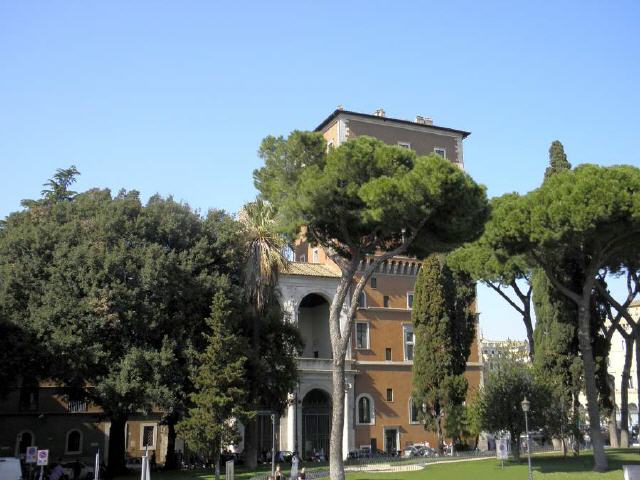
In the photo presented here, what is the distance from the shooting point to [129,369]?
2711 centimetres

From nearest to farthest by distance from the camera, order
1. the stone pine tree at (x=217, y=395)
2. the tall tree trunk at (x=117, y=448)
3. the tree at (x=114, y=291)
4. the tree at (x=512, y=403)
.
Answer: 1. the stone pine tree at (x=217, y=395)
2. the tree at (x=114, y=291)
3. the tall tree trunk at (x=117, y=448)
4. the tree at (x=512, y=403)

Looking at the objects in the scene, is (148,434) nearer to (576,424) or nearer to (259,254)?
(259,254)

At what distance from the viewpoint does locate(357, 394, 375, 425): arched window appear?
1757 inches

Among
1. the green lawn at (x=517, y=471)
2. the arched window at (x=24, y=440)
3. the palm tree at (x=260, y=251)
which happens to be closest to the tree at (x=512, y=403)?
the green lawn at (x=517, y=471)

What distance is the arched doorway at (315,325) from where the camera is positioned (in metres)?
48.0

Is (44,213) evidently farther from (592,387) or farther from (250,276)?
(592,387)

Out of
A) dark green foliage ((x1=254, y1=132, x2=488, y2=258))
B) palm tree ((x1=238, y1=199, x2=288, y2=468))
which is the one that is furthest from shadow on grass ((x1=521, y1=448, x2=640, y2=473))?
palm tree ((x1=238, y1=199, x2=288, y2=468))

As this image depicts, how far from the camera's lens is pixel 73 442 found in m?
43.4

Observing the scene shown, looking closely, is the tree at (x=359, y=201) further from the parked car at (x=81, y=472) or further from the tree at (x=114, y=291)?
the parked car at (x=81, y=472)

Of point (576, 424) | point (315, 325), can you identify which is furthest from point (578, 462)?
point (315, 325)

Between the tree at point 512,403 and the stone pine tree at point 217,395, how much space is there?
10944 millimetres

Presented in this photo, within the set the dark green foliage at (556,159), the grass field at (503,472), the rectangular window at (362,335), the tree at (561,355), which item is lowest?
the grass field at (503,472)

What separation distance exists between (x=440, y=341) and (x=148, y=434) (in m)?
22.5

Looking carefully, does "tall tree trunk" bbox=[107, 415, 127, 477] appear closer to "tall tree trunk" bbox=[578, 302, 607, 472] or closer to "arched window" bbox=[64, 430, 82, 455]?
"arched window" bbox=[64, 430, 82, 455]
